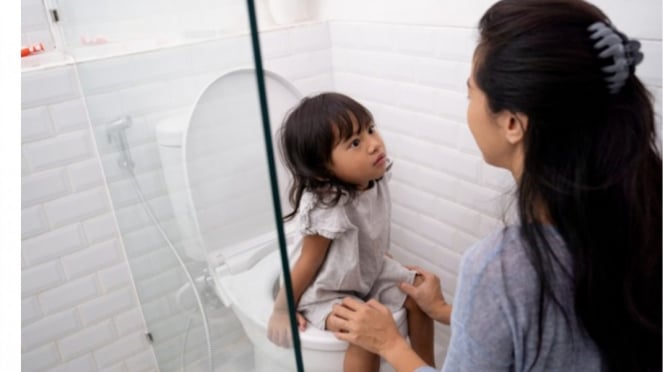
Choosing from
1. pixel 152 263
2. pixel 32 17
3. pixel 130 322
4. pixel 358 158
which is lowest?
pixel 130 322

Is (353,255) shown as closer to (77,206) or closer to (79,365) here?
(77,206)

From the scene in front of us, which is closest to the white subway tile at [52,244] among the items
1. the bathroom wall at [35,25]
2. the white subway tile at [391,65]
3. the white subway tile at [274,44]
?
the bathroom wall at [35,25]

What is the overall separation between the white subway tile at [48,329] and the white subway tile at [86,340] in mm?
22

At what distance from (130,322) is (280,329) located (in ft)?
3.14

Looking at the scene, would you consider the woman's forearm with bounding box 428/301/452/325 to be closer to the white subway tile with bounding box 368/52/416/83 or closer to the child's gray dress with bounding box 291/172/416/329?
the child's gray dress with bounding box 291/172/416/329

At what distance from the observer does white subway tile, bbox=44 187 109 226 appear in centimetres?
119

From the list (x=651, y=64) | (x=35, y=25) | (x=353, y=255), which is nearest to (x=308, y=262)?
(x=353, y=255)

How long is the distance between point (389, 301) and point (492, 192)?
1.22ft

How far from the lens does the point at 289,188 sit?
1.24 m

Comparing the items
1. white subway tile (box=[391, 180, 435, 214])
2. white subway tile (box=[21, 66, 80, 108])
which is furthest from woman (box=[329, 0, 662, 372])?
white subway tile (box=[21, 66, 80, 108])

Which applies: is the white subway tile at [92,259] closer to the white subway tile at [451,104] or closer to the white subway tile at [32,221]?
the white subway tile at [32,221]

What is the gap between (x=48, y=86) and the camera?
113 centimetres
